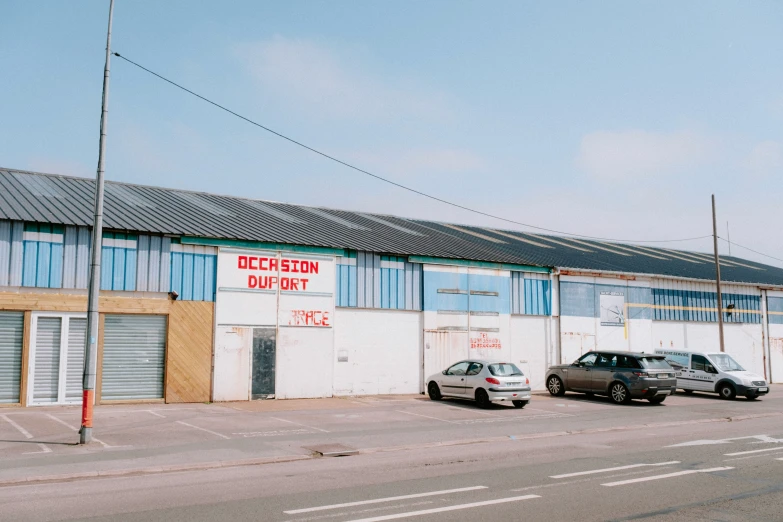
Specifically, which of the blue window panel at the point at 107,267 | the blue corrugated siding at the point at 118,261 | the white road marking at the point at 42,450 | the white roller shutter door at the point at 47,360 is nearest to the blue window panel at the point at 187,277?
the blue corrugated siding at the point at 118,261

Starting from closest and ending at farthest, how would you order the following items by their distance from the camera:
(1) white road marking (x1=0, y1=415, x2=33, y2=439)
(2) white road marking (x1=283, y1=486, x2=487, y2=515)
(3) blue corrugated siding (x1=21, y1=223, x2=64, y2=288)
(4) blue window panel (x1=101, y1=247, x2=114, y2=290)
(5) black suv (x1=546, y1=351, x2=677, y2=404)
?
(2) white road marking (x1=283, y1=486, x2=487, y2=515), (1) white road marking (x1=0, y1=415, x2=33, y2=439), (3) blue corrugated siding (x1=21, y1=223, x2=64, y2=288), (4) blue window panel (x1=101, y1=247, x2=114, y2=290), (5) black suv (x1=546, y1=351, x2=677, y2=404)

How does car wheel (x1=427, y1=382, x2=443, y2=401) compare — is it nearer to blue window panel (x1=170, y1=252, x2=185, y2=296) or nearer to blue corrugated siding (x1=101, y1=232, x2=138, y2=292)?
blue window panel (x1=170, y1=252, x2=185, y2=296)

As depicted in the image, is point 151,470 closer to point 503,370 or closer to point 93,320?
point 93,320

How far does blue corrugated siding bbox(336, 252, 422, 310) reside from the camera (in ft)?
81.0

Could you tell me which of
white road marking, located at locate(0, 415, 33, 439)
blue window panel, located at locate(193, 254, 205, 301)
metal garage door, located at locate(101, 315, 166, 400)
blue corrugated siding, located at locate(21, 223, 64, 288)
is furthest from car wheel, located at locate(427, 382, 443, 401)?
white road marking, located at locate(0, 415, 33, 439)

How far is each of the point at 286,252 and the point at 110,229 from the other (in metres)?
5.67

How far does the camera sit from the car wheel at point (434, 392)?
23859mm

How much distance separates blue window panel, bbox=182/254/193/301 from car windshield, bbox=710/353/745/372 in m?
20.2

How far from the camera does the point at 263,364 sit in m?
22.8

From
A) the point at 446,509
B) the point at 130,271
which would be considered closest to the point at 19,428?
the point at 130,271

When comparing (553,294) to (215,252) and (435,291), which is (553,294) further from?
(215,252)

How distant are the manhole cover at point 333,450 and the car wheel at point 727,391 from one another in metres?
19.0

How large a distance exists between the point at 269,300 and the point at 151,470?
11.7m

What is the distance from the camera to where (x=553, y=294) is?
30250mm
